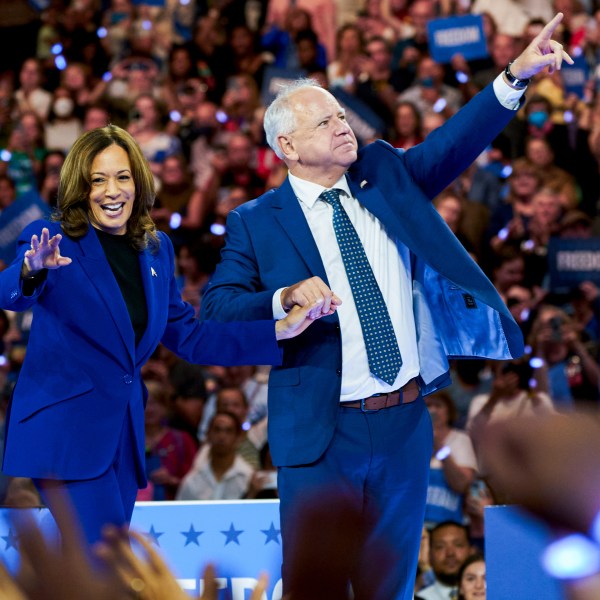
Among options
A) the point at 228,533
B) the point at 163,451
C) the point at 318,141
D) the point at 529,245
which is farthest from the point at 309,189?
the point at 529,245

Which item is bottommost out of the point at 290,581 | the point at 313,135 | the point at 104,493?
the point at 104,493

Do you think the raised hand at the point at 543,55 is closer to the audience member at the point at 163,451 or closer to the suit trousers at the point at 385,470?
the suit trousers at the point at 385,470

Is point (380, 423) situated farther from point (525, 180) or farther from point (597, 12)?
point (597, 12)

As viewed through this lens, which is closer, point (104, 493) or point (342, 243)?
point (104, 493)

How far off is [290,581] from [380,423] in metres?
1.78

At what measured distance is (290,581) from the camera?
20.6 inches

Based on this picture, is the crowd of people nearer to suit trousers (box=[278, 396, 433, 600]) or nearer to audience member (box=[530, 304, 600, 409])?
audience member (box=[530, 304, 600, 409])

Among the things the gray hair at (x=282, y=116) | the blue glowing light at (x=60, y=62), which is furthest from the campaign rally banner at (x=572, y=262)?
the blue glowing light at (x=60, y=62)

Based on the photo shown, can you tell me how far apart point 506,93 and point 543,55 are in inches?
5.4

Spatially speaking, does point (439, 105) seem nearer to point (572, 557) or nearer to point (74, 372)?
point (74, 372)

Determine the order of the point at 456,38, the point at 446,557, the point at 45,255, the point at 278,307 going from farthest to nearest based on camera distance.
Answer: the point at 456,38 → the point at 446,557 → the point at 278,307 → the point at 45,255

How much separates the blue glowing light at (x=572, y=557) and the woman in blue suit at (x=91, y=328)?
157cm

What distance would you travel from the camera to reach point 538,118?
5.74m

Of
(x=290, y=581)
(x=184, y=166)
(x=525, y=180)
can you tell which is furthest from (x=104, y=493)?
(x=184, y=166)
